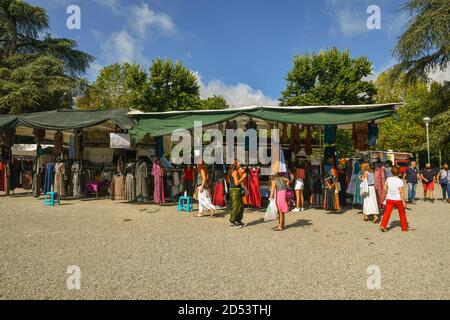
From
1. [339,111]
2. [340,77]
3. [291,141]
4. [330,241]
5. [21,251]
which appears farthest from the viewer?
[340,77]

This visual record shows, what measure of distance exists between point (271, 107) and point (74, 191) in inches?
331

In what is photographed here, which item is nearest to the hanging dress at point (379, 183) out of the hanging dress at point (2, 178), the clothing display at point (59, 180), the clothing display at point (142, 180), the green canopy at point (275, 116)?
the green canopy at point (275, 116)

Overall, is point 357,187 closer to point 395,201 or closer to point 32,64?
point 395,201

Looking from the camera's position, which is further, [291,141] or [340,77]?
[340,77]

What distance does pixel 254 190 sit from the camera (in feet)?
33.2

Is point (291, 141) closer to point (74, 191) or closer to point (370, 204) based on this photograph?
point (370, 204)

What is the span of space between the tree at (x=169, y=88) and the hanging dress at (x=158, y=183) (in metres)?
18.8

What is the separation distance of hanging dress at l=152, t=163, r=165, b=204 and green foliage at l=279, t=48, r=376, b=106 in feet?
62.6

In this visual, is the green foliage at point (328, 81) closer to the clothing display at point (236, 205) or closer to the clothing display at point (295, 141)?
the clothing display at point (295, 141)

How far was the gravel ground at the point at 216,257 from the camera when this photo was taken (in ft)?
12.6

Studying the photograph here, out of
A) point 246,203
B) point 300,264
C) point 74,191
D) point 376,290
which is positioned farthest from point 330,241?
point 74,191

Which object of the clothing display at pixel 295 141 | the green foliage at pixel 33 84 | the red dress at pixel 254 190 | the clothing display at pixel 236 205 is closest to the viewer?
the clothing display at pixel 236 205
